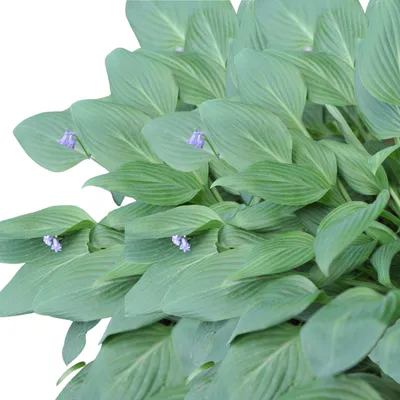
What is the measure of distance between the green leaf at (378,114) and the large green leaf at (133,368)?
15.8 inches

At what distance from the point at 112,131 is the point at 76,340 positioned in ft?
1.04

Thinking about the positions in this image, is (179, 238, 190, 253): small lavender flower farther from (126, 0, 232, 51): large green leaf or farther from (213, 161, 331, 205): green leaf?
(126, 0, 232, 51): large green leaf

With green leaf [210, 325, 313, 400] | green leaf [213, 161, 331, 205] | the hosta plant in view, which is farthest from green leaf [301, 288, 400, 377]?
green leaf [213, 161, 331, 205]

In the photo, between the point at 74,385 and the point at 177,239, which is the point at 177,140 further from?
the point at 74,385

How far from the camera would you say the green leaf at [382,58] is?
47.3 inches

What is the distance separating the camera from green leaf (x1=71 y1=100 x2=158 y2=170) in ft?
4.58

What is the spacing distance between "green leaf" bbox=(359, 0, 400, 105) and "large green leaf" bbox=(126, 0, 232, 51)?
46 centimetres

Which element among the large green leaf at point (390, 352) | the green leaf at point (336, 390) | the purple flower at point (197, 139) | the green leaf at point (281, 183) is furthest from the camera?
the purple flower at point (197, 139)

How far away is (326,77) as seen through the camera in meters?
1.37

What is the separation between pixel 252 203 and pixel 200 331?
0.20m

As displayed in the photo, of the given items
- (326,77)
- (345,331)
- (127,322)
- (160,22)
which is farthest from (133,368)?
(160,22)

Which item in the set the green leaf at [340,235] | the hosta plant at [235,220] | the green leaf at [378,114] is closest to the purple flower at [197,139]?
the hosta plant at [235,220]

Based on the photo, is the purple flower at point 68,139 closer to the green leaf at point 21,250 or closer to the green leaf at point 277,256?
the green leaf at point 21,250

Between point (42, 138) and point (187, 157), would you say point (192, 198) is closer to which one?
point (187, 157)
